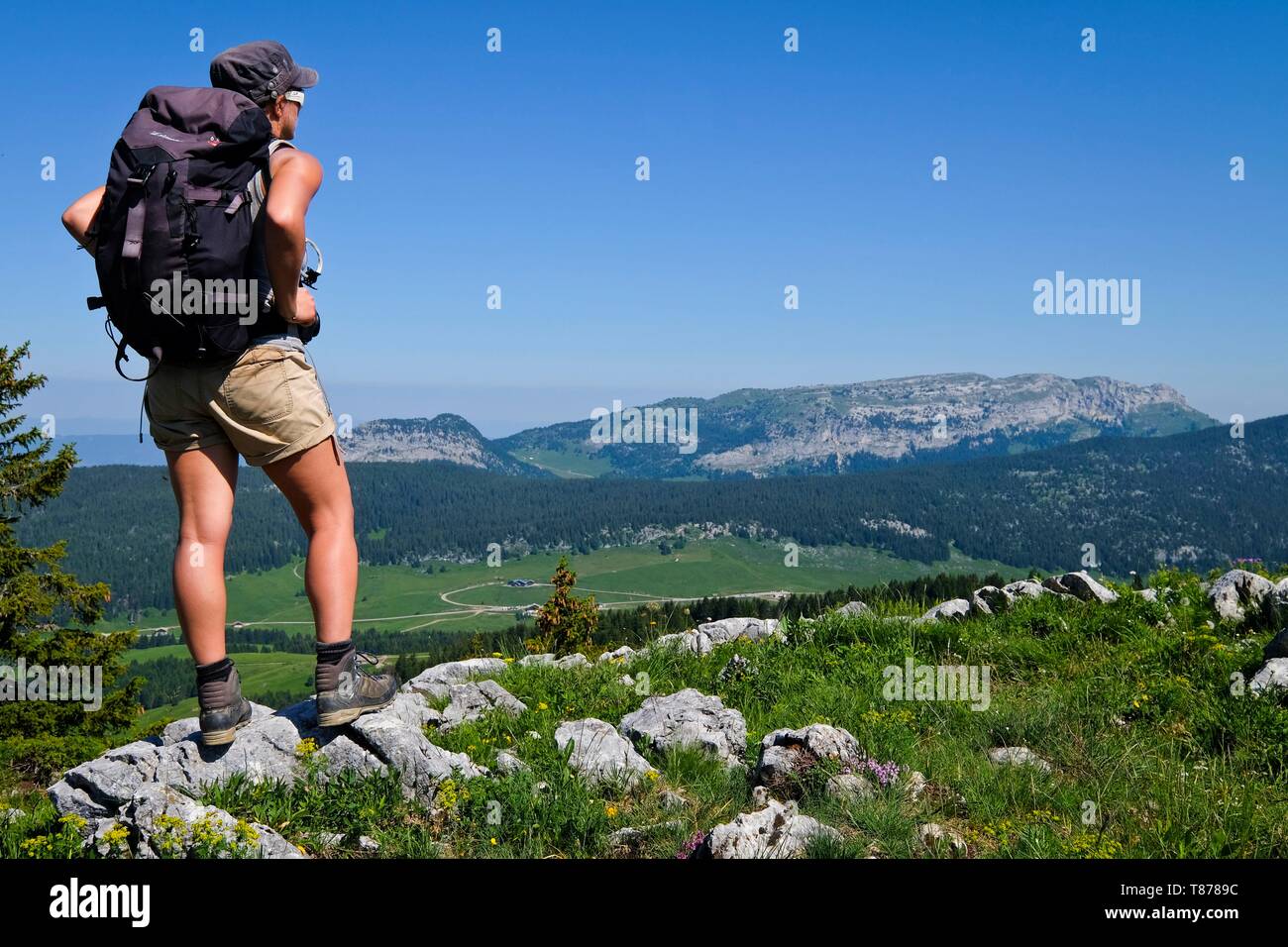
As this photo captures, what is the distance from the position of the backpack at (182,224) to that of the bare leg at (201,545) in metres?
0.86

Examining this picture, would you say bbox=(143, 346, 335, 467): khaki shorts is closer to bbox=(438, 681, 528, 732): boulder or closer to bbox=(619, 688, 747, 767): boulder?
bbox=(438, 681, 528, 732): boulder

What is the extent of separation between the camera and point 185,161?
523 cm

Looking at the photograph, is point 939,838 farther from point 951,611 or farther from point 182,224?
point 951,611

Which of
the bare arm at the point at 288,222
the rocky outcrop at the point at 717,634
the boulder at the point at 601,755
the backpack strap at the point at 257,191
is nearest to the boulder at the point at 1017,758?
the boulder at the point at 601,755

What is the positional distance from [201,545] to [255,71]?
3318mm

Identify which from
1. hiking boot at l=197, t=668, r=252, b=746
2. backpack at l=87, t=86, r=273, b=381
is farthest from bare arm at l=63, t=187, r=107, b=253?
hiking boot at l=197, t=668, r=252, b=746

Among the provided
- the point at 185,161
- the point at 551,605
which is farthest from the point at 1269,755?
the point at 551,605

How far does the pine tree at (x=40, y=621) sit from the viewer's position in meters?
26.9

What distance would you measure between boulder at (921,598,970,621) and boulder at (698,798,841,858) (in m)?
6.78

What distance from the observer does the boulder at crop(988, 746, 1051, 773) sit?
20.6 ft

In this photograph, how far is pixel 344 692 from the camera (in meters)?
6.35

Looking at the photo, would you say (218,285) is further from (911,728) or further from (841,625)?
(841,625)
